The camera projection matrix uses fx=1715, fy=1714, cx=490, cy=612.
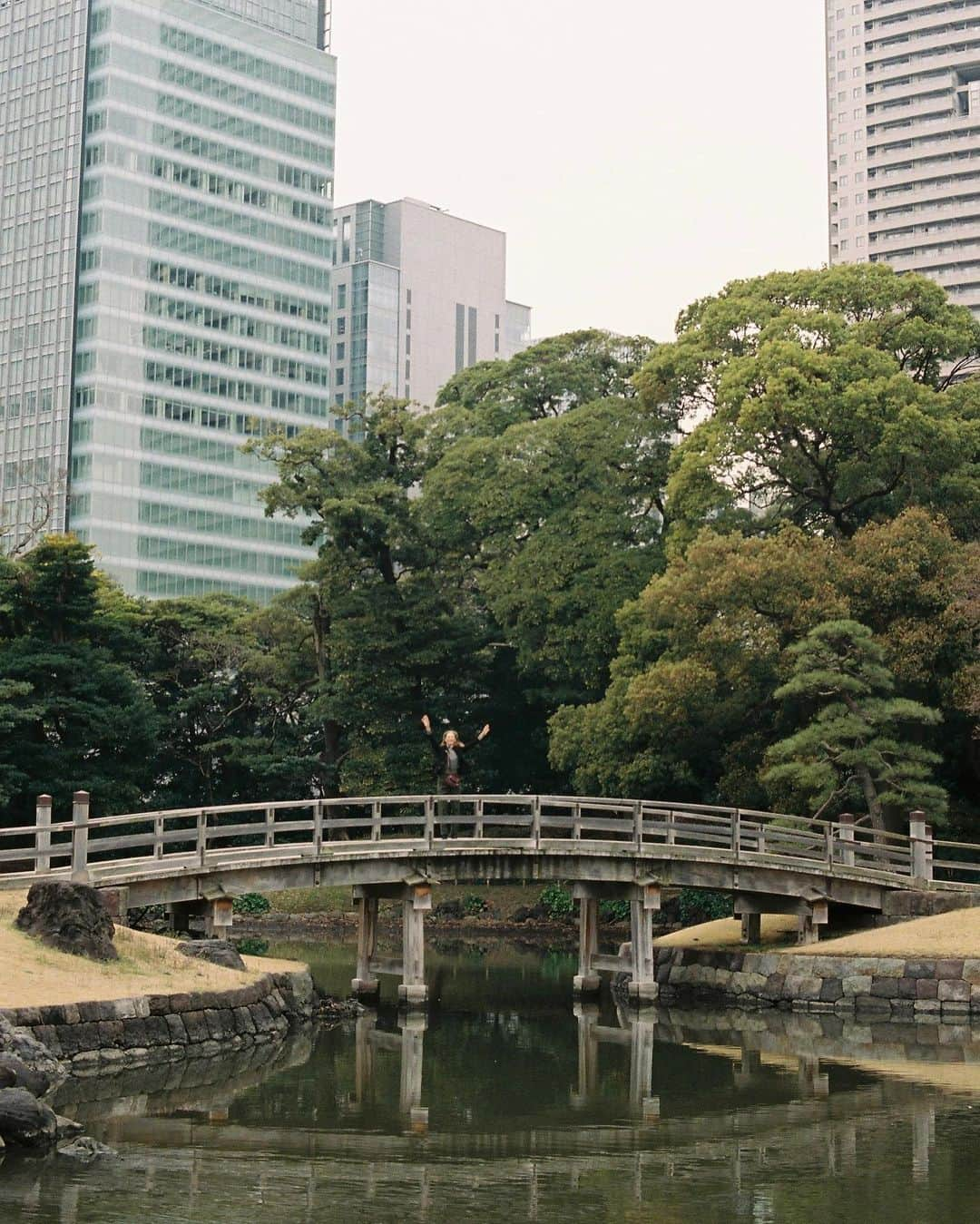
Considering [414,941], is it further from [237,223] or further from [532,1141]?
[237,223]

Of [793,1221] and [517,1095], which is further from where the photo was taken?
[517,1095]

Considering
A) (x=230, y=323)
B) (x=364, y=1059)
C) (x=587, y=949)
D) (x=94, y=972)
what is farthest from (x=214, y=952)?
(x=230, y=323)

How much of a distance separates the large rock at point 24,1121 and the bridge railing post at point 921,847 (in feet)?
75.1

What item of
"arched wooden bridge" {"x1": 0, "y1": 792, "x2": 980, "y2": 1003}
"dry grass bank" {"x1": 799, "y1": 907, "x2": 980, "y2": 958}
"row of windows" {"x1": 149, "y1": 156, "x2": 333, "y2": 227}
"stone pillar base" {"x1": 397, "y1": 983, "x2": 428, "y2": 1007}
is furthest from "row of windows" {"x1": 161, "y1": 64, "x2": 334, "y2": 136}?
"dry grass bank" {"x1": 799, "y1": 907, "x2": 980, "y2": 958}

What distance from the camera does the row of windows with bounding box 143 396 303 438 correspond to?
112812 millimetres

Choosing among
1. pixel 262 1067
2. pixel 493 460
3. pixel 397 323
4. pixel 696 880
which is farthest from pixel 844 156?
pixel 262 1067

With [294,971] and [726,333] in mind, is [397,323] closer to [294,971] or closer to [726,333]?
[726,333]

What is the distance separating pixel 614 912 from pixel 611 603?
1041 centimetres

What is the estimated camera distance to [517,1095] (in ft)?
72.6

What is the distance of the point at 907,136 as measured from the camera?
137 meters

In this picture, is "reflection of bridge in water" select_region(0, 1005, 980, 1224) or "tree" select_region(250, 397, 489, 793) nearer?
"reflection of bridge in water" select_region(0, 1005, 980, 1224)

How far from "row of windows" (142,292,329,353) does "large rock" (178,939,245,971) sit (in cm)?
8829

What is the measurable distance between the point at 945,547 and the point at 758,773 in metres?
7.19

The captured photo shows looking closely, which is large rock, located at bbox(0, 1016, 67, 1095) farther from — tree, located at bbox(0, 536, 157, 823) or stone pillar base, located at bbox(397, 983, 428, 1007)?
tree, located at bbox(0, 536, 157, 823)
